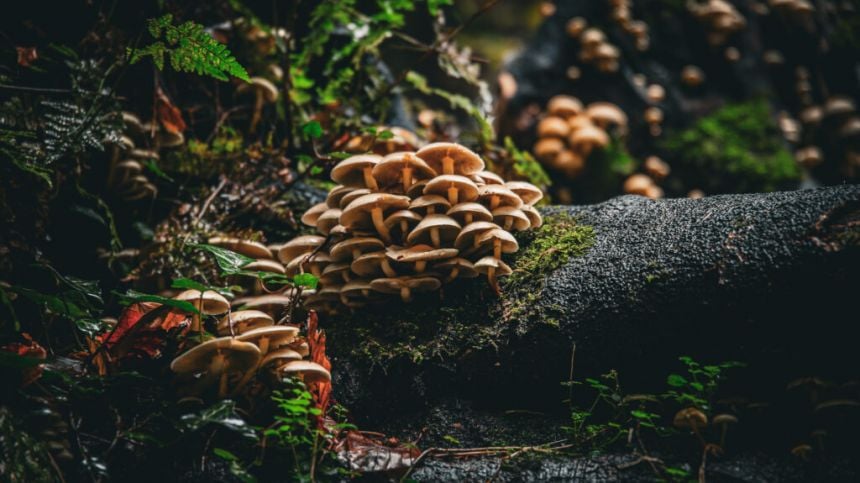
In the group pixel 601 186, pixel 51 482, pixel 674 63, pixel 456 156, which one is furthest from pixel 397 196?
pixel 674 63

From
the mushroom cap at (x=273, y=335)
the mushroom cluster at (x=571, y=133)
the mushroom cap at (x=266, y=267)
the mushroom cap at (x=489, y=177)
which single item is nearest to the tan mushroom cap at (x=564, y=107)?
the mushroom cluster at (x=571, y=133)

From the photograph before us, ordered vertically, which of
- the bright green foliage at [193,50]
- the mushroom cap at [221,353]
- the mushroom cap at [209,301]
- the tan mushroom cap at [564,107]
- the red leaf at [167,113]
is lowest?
the mushroom cap at [221,353]

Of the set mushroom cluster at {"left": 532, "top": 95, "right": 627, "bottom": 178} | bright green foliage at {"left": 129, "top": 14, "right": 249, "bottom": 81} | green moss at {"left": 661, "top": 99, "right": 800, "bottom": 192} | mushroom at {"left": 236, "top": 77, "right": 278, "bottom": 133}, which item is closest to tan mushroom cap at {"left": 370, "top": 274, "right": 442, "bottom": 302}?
bright green foliage at {"left": 129, "top": 14, "right": 249, "bottom": 81}

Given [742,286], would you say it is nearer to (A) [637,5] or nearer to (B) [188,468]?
(B) [188,468]

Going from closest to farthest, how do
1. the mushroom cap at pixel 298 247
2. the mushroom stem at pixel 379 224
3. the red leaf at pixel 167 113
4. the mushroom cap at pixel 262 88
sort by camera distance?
the mushroom stem at pixel 379 224 → the mushroom cap at pixel 298 247 → the red leaf at pixel 167 113 → the mushroom cap at pixel 262 88

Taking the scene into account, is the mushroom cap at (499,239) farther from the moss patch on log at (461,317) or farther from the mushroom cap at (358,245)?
the mushroom cap at (358,245)
